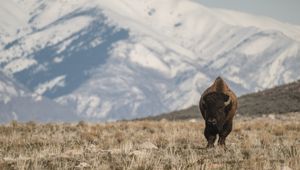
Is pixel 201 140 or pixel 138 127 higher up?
pixel 138 127

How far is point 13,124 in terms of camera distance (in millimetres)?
32812

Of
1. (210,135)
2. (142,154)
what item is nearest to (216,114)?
(210,135)

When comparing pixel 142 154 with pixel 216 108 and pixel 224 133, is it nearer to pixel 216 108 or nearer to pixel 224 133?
pixel 216 108

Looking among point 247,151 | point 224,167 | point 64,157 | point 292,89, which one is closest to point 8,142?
point 64,157

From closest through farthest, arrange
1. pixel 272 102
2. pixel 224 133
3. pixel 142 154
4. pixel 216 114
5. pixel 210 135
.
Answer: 1. pixel 142 154
2. pixel 216 114
3. pixel 210 135
4. pixel 224 133
5. pixel 272 102

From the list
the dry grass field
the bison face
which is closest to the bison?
the bison face

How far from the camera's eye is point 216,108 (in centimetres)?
2089

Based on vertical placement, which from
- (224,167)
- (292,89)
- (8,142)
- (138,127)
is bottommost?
(224,167)

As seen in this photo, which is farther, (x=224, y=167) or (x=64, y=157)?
(x=64, y=157)

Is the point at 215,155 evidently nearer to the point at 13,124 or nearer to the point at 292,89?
the point at 13,124

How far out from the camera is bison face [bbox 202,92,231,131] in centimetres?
2084

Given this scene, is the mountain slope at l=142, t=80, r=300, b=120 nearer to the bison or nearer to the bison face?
the bison

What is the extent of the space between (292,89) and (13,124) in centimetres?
3813

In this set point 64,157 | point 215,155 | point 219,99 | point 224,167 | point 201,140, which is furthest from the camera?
point 201,140
